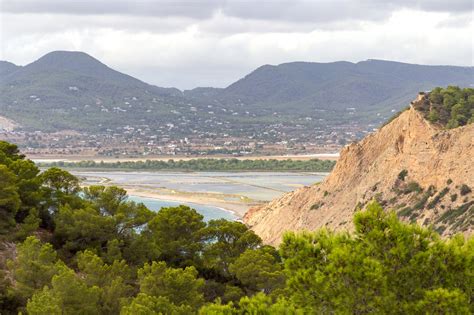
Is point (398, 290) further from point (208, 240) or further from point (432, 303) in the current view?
point (208, 240)

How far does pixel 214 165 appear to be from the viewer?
18100cm

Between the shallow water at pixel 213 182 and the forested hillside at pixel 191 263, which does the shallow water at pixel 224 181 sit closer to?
the shallow water at pixel 213 182

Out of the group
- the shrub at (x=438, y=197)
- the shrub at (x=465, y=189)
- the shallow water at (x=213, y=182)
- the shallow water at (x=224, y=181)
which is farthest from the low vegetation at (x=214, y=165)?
the shrub at (x=465, y=189)

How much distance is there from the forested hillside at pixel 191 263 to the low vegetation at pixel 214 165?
128m

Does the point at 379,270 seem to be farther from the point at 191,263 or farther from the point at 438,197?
the point at 438,197

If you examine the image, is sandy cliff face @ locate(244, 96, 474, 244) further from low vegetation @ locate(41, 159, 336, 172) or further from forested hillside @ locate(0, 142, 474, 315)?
low vegetation @ locate(41, 159, 336, 172)

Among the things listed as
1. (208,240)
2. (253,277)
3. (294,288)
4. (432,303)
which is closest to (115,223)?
(208,240)

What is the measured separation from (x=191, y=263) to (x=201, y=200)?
76.1 metres

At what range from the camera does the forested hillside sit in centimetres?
1808

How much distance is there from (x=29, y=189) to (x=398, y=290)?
27.4 meters

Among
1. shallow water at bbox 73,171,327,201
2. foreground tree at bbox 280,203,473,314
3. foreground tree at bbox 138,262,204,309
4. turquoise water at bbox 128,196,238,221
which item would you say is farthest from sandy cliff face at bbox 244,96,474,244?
shallow water at bbox 73,171,327,201

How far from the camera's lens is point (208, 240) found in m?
40.2

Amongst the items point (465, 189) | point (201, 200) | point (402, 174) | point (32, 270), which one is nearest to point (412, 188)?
point (402, 174)

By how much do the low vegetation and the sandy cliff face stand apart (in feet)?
301
